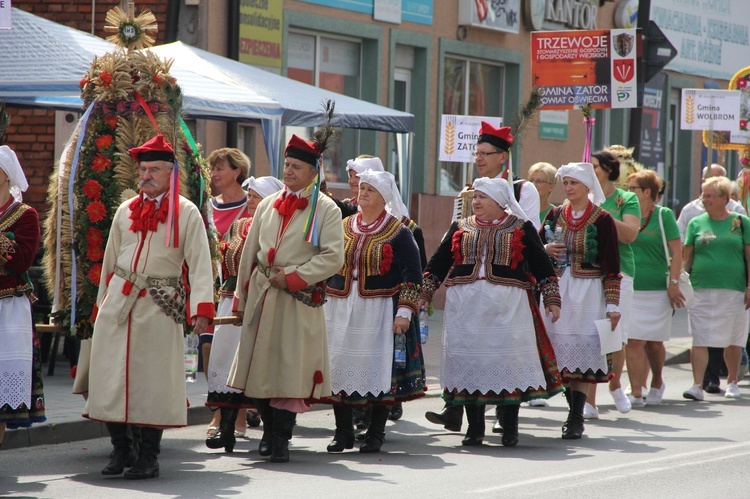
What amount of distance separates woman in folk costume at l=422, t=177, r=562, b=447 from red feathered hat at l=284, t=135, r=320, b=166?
3.94ft

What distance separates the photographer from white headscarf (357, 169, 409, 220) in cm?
917

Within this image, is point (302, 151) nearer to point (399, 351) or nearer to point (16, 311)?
point (399, 351)

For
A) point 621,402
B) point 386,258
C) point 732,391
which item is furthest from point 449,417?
point 732,391

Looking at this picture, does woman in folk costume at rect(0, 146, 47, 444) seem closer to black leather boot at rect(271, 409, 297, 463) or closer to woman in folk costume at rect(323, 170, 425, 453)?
black leather boot at rect(271, 409, 297, 463)

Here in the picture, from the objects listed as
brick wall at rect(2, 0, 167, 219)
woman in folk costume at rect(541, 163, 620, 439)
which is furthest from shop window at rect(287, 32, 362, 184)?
woman in folk costume at rect(541, 163, 620, 439)

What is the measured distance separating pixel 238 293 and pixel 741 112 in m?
12.5

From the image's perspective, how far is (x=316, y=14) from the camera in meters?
18.2

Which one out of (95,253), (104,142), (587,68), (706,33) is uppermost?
(706,33)

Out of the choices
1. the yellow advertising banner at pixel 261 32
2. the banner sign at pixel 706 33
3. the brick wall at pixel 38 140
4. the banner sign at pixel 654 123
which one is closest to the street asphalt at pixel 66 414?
the brick wall at pixel 38 140

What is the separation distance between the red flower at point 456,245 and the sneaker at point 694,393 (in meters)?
3.99

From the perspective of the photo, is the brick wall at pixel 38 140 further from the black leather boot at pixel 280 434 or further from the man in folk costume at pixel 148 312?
the man in folk costume at pixel 148 312

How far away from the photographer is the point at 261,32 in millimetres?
17219

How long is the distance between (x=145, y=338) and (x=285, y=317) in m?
1.07

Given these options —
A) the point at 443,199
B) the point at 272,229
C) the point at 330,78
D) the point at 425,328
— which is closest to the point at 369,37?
the point at 330,78
